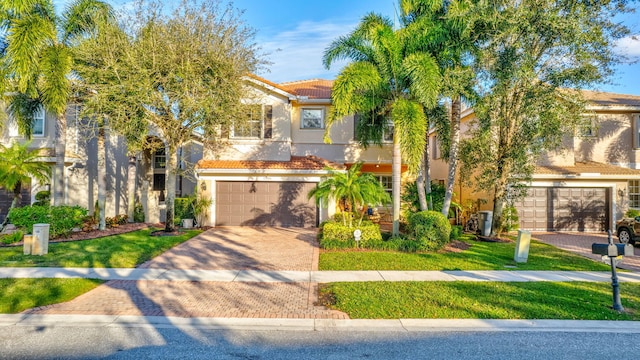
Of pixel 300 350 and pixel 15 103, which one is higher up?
pixel 15 103

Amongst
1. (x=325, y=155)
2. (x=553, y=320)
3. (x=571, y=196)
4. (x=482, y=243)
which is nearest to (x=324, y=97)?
(x=325, y=155)

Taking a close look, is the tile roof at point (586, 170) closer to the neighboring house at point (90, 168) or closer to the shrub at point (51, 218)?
the neighboring house at point (90, 168)

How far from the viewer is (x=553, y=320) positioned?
20.5 ft

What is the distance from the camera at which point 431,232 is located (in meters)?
12.3

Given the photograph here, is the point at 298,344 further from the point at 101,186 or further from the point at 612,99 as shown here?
the point at 612,99

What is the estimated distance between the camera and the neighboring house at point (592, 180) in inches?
686

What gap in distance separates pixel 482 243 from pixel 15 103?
20226mm

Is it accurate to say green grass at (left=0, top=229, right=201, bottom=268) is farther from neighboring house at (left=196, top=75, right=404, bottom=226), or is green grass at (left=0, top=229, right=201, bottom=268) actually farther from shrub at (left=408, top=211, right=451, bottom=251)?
shrub at (left=408, top=211, right=451, bottom=251)

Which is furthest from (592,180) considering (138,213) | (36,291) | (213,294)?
(138,213)

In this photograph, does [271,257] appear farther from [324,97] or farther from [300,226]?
[324,97]

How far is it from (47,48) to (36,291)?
10337 mm

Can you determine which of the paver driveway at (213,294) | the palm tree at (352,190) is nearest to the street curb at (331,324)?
the paver driveway at (213,294)

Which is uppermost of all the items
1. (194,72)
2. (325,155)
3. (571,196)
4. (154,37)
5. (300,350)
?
(154,37)

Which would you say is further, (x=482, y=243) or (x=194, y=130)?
(x=194, y=130)
